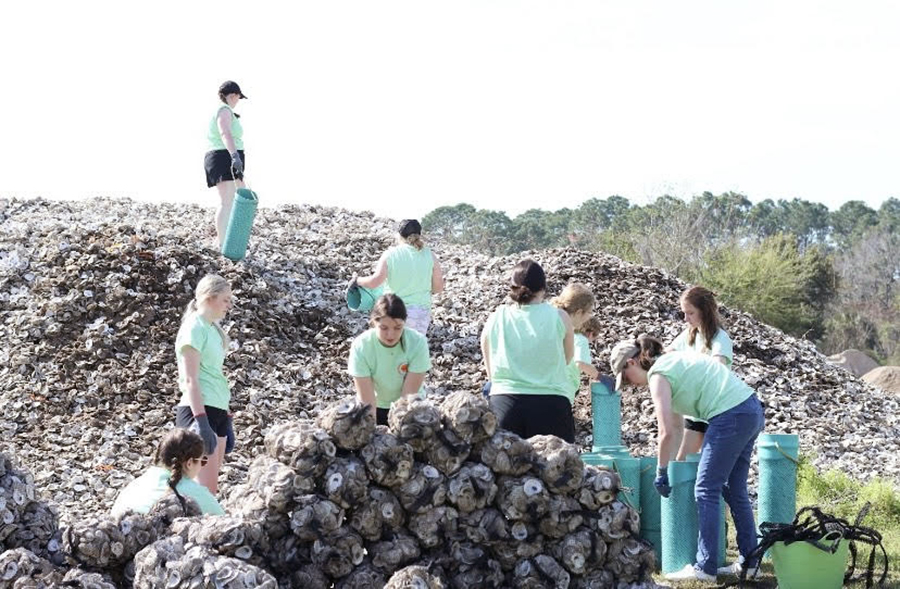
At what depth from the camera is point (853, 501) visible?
8.50 metres

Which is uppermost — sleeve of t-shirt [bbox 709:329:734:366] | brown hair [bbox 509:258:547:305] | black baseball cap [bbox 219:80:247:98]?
black baseball cap [bbox 219:80:247:98]

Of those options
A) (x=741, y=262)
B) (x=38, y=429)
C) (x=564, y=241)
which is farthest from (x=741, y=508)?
(x=564, y=241)

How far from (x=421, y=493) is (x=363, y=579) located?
1.33 ft

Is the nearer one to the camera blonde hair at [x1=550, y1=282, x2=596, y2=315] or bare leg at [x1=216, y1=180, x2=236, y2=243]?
blonde hair at [x1=550, y1=282, x2=596, y2=315]

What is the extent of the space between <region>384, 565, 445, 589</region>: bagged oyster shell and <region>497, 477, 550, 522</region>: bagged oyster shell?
47 centimetres

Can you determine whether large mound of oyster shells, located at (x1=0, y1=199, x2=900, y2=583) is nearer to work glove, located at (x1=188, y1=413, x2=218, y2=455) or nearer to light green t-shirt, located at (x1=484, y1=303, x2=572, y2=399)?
work glove, located at (x1=188, y1=413, x2=218, y2=455)

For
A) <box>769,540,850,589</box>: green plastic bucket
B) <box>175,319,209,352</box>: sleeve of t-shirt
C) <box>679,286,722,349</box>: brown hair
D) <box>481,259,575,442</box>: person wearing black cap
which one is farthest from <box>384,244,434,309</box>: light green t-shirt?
<box>769,540,850,589</box>: green plastic bucket

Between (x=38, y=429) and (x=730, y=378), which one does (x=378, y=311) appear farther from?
(x=38, y=429)

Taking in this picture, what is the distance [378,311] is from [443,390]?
4525 mm

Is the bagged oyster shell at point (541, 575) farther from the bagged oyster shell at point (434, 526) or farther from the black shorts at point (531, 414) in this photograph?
the black shorts at point (531, 414)

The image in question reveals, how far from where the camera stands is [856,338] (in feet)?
120

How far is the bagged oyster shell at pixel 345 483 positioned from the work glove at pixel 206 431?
1914mm

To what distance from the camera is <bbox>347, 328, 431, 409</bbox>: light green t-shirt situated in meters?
6.14

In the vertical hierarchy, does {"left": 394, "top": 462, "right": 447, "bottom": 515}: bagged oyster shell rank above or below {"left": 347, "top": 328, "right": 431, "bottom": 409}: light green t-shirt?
below
